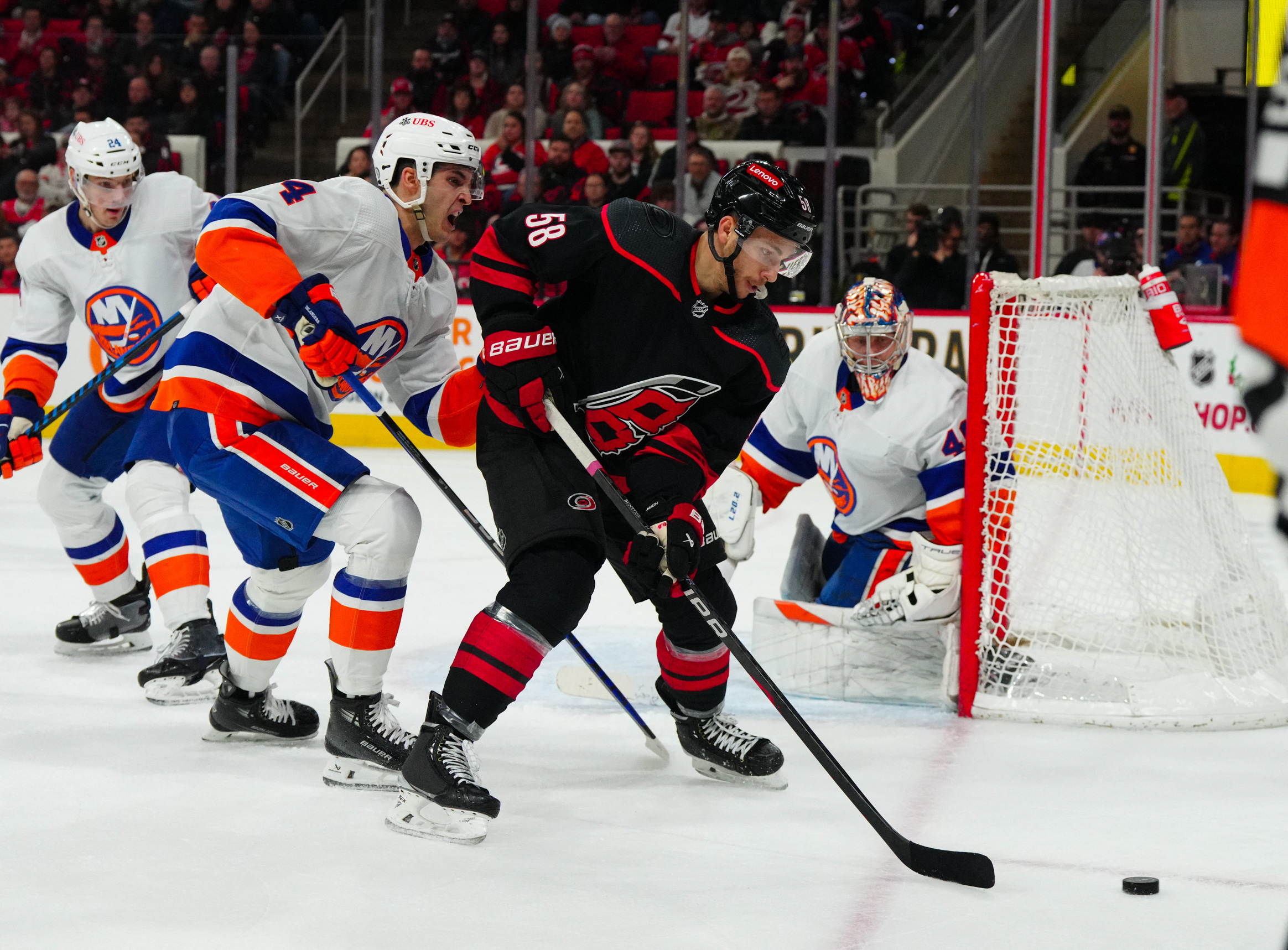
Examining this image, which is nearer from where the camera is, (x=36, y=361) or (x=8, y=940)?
(x=8, y=940)

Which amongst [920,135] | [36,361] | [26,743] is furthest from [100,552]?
[920,135]

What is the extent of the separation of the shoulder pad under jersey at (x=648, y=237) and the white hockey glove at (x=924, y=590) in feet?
3.13

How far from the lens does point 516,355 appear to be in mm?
2408

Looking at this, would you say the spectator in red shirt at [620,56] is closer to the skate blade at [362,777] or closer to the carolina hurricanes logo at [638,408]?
the carolina hurricanes logo at [638,408]

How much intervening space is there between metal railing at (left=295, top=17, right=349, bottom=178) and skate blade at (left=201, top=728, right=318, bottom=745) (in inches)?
210

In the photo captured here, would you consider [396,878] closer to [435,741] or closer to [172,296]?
[435,741]

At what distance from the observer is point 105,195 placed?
343cm

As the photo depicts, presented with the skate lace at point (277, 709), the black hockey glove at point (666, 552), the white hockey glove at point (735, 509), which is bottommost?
the skate lace at point (277, 709)

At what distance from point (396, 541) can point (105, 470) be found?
1333 millimetres

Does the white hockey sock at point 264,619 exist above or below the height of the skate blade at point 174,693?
above

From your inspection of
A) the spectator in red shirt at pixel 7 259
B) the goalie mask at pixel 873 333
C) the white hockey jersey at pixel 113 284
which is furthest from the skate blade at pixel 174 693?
the spectator in red shirt at pixel 7 259

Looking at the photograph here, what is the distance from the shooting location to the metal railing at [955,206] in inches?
285

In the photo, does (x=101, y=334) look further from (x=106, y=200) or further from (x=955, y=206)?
(x=955, y=206)

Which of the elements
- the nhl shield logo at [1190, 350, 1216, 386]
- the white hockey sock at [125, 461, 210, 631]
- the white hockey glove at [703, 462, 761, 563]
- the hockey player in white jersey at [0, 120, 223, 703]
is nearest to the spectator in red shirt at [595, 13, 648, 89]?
the nhl shield logo at [1190, 350, 1216, 386]
